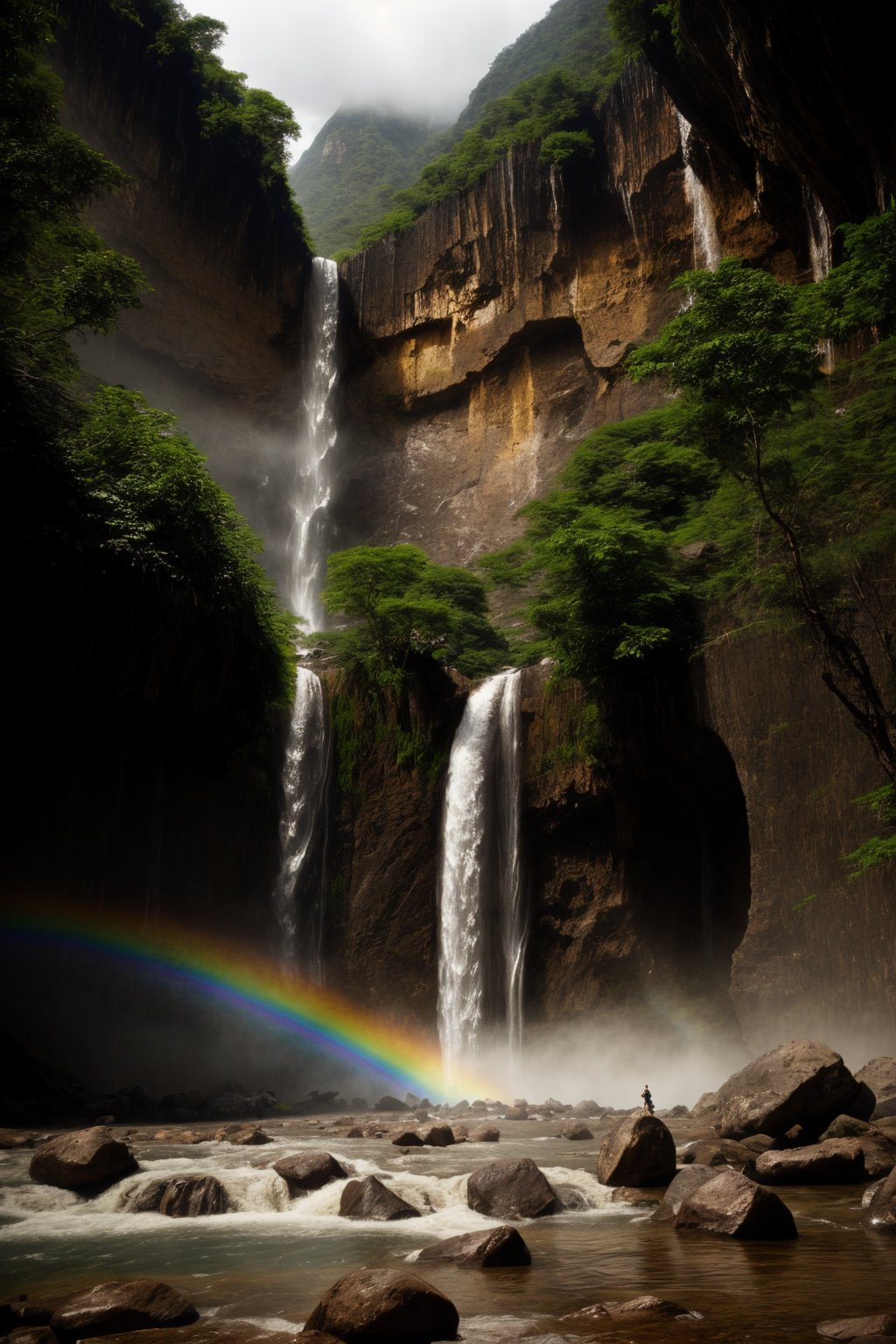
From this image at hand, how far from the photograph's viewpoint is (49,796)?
19422 mm

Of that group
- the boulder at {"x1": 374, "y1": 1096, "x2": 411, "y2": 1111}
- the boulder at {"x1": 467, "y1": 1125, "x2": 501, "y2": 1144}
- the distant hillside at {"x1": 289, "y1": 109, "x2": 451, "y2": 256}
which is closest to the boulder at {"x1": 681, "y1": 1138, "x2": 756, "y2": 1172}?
the boulder at {"x1": 467, "y1": 1125, "x2": 501, "y2": 1144}

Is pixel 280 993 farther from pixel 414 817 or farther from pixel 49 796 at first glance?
pixel 49 796

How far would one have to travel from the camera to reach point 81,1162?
8820 millimetres

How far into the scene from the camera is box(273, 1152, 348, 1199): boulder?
869cm

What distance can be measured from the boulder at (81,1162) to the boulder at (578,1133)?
19.8ft

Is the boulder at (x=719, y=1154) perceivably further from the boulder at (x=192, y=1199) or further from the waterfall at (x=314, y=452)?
the waterfall at (x=314, y=452)

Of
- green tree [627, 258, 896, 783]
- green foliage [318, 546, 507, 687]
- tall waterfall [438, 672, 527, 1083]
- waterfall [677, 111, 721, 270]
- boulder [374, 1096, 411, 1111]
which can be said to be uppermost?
waterfall [677, 111, 721, 270]

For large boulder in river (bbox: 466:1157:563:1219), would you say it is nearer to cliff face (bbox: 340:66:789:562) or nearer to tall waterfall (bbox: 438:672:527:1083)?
tall waterfall (bbox: 438:672:527:1083)

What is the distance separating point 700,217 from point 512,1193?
105ft

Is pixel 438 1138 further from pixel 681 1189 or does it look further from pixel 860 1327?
pixel 860 1327

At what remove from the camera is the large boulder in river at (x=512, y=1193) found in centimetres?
771

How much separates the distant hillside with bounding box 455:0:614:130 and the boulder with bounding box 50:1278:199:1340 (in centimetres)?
6085

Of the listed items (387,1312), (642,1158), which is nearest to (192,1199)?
(642,1158)

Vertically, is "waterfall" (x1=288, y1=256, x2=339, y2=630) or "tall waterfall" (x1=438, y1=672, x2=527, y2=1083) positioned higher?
"waterfall" (x1=288, y1=256, x2=339, y2=630)
